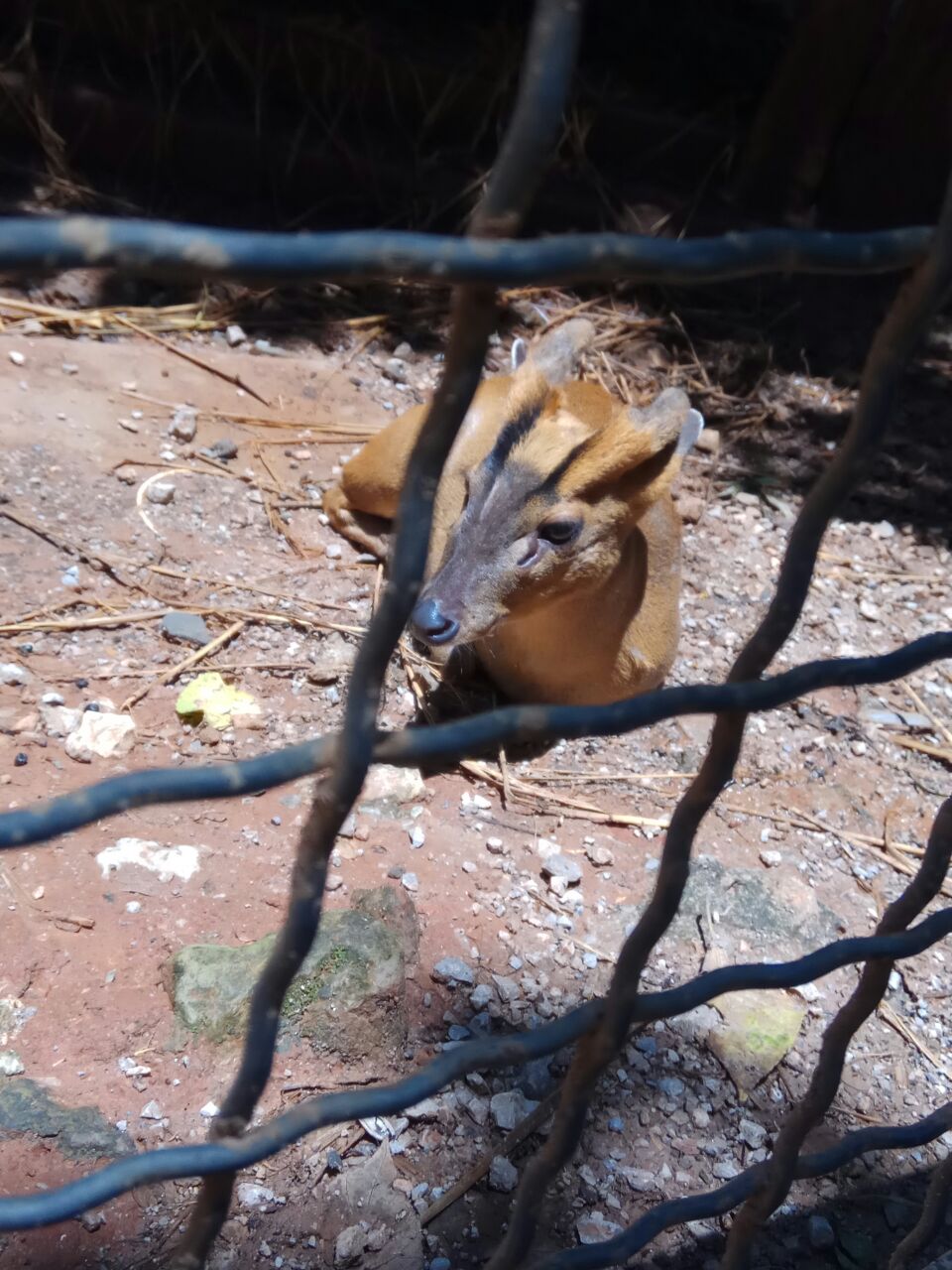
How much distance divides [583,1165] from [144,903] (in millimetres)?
1048

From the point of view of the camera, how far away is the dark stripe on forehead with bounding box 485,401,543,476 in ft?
10.4

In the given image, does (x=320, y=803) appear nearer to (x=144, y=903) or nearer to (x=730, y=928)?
(x=144, y=903)

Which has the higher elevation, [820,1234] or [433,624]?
[433,624]

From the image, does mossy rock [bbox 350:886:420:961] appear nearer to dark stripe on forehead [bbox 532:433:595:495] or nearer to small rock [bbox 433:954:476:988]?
small rock [bbox 433:954:476:988]

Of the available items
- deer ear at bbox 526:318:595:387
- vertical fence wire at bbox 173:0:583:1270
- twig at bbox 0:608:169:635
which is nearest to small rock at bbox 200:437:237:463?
twig at bbox 0:608:169:635

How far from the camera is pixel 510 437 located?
126 inches

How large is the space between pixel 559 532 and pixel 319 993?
1.44 m

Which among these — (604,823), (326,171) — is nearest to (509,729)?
(604,823)

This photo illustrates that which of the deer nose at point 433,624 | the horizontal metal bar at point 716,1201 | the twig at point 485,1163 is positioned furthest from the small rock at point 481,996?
the horizontal metal bar at point 716,1201

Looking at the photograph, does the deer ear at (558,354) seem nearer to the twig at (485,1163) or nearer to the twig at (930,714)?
the twig at (930,714)

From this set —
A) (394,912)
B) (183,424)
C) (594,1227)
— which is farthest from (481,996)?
(183,424)

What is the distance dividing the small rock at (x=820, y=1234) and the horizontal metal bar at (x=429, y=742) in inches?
57.9

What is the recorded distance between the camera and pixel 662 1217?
139cm

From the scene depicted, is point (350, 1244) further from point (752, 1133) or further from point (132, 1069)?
point (752, 1133)
